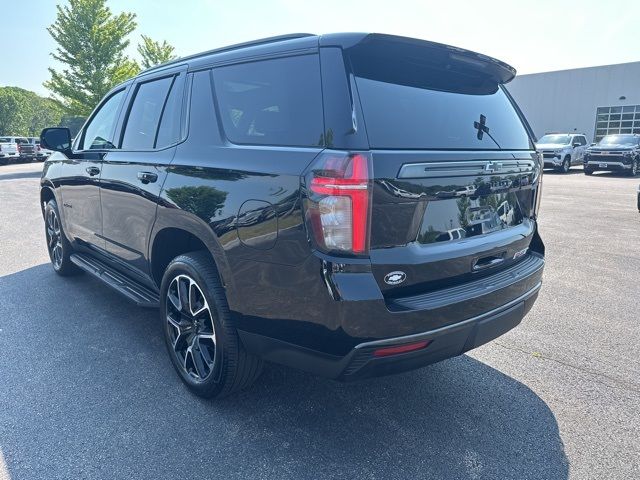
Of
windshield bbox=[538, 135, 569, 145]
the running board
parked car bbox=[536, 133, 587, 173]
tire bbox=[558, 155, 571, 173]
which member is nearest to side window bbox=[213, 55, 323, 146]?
the running board

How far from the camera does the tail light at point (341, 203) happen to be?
190cm

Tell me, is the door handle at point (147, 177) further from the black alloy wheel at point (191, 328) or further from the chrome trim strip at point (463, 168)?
the chrome trim strip at point (463, 168)

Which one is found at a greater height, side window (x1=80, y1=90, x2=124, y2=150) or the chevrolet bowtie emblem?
side window (x1=80, y1=90, x2=124, y2=150)

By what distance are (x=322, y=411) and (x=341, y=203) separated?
135 centimetres

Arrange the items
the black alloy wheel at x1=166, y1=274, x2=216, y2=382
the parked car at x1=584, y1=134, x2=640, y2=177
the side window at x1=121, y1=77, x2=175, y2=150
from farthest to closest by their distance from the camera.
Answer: the parked car at x1=584, y1=134, x2=640, y2=177 → the side window at x1=121, y1=77, x2=175, y2=150 → the black alloy wheel at x1=166, y1=274, x2=216, y2=382

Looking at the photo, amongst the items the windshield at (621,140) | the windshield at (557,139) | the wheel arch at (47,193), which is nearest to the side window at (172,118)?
the wheel arch at (47,193)

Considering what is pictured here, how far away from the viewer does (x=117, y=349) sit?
340 centimetres

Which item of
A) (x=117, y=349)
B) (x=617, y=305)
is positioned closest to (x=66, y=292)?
(x=117, y=349)

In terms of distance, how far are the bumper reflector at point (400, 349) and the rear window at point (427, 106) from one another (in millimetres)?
883

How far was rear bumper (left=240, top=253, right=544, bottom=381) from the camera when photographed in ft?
6.33

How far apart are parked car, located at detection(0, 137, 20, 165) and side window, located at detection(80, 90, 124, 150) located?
107ft

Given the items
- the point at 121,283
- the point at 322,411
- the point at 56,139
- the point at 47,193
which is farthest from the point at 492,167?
the point at 47,193

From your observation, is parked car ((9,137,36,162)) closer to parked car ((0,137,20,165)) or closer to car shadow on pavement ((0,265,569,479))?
parked car ((0,137,20,165))

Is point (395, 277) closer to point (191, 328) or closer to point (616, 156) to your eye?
point (191, 328)
